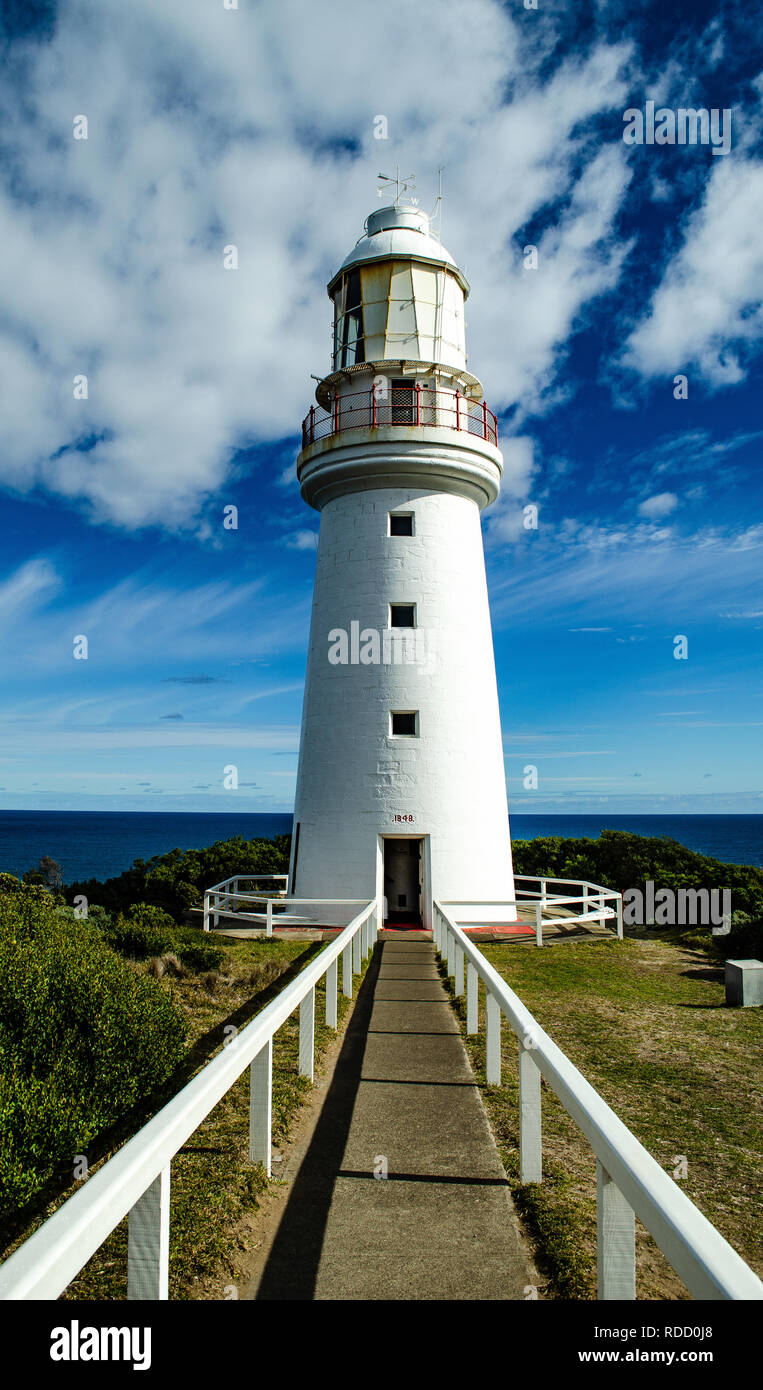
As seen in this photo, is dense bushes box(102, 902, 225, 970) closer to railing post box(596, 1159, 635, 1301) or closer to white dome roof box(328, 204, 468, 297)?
railing post box(596, 1159, 635, 1301)

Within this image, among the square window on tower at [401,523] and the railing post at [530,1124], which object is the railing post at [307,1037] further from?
the square window on tower at [401,523]

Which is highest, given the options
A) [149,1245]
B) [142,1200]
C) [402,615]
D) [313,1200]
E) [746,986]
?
[402,615]

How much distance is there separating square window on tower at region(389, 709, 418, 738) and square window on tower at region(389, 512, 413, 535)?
4036mm

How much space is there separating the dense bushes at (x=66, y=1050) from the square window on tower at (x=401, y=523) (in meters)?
12.5

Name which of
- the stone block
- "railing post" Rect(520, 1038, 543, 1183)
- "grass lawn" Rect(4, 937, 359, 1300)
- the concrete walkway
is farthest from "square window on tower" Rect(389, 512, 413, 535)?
"railing post" Rect(520, 1038, 543, 1183)

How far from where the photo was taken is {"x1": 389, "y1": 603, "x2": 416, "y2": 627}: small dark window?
17.6 m

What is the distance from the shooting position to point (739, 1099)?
685 centimetres

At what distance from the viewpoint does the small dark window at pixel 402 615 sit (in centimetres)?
1756

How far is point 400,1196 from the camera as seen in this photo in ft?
15.7

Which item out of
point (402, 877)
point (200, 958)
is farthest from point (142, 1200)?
point (402, 877)

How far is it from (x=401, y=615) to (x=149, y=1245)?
1510cm

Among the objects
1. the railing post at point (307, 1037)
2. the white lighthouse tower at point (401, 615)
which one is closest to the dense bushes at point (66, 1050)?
the railing post at point (307, 1037)

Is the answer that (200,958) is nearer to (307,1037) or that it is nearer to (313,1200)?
(307,1037)
